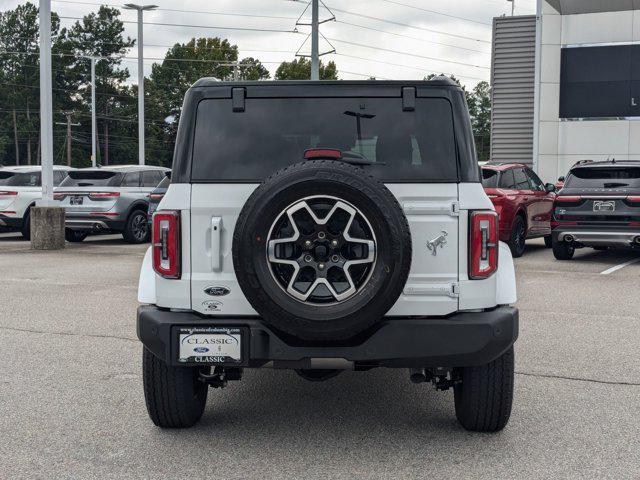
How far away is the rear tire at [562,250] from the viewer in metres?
15.1

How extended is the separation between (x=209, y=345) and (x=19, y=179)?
16.1 meters

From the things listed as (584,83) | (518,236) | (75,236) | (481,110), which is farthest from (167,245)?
(481,110)

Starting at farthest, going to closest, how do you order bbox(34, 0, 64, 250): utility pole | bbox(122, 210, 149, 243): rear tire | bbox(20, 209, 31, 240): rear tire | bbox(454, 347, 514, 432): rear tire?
bbox(20, 209, 31, 240): rear tire
bbox(122, 210, 149, 243): rear tire
bbox(34, 0, 64, 250): utility pole
bbox(454, 347, 514, 432): rear tire

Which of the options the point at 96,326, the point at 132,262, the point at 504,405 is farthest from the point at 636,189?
the point at 504,405

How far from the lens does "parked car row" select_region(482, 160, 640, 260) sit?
1416 centimetres

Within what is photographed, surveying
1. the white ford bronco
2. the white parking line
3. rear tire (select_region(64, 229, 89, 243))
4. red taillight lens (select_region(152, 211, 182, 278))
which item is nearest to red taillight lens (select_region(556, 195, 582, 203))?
the white parking line

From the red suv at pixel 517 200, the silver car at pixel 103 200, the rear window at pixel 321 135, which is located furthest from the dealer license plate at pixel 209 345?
the silver car at pixel 103 200

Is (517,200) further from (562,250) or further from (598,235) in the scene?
(598,235)

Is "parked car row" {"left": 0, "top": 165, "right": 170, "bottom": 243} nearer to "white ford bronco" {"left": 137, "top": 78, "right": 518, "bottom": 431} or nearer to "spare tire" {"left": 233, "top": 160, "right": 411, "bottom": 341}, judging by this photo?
"white ford bronco" {"left": 137, "top": 78, "right": 518, "bottom": 431}

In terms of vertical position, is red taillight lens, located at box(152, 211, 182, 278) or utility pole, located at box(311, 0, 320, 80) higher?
utility pole, located at box(311, 0, 320, 80)

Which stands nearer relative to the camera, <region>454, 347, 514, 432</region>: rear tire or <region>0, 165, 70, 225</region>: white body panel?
<region>454, 347, 514, 432</region>: rear tire

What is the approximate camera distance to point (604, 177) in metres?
14.6

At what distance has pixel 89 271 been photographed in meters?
13.5

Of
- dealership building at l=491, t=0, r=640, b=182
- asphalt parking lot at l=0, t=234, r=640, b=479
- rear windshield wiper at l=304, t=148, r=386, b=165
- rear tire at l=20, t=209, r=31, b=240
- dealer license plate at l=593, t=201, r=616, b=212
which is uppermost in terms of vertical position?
dealership building at l=491, t=0, r=640, b=182
